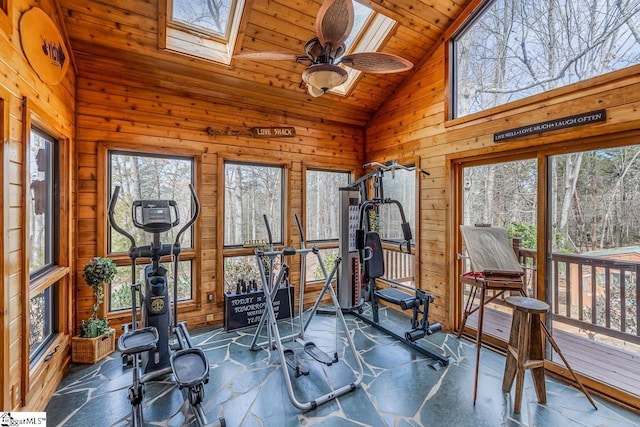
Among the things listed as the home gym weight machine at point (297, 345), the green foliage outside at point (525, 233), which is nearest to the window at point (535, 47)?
the green foliage outside at point (525, 233)

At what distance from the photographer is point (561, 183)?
9.53ft

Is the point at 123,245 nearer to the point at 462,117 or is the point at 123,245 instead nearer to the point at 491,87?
the point at 462,117

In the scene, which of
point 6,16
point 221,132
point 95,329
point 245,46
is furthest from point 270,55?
point 95,329

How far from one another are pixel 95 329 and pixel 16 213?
177 cm

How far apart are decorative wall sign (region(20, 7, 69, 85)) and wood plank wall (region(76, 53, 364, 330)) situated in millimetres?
838

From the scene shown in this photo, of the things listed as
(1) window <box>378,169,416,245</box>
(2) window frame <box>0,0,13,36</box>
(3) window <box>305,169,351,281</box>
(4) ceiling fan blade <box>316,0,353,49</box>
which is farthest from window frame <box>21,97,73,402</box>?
(1) window <box>378,169,416,245</box>

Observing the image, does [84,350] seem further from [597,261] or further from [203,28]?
[597,261]

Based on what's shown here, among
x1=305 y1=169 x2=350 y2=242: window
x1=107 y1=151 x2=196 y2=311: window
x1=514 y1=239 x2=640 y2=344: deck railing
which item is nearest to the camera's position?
x1=514 y1=239 x2=640 y2=344: deck railing

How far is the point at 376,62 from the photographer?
245 cm

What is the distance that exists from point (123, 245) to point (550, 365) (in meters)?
4.99

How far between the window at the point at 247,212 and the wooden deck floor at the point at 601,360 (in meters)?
3.71

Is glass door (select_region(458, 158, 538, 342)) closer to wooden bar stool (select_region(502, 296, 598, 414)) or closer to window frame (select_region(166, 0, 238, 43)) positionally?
wooden bar stool (select_region(502, 296, 598, 414))

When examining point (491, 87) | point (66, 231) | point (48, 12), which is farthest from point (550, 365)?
point (48, 12)

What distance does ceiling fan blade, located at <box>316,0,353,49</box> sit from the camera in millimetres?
1884
